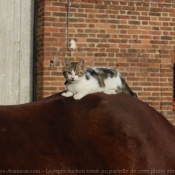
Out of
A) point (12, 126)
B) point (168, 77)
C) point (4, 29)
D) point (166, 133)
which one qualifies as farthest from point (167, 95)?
point (12, 126)

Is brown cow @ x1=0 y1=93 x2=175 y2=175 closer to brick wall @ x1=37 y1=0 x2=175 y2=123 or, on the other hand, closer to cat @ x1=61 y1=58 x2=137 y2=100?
cat @ x1=61 y1=58 x2=137 y2=100

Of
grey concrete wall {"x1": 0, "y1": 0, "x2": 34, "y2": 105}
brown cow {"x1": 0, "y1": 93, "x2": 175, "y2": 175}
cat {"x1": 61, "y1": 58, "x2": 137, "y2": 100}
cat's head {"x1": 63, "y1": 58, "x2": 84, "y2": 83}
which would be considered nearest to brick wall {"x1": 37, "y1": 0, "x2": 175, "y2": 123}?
grey concrete wall {"x1": 0, "y1": 0, "x2": 34, "y2": 105}

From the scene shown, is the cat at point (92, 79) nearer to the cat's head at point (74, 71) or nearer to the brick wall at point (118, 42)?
the cat's head at point (74, 71)

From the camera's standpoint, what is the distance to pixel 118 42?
27.2ft

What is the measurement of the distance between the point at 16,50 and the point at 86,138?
5.52 metres

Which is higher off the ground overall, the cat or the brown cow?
the cat

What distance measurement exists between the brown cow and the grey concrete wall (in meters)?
5.09

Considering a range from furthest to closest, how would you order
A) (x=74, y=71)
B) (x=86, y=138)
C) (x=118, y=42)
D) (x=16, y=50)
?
(x=16, y=50) < (x=118, y=42) < (x=74, y=71) < (x=86, y=138)

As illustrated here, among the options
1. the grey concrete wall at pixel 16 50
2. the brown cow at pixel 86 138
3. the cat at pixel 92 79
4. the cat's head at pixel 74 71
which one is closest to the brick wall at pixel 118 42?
the grey concrete wall at pixel 16 50

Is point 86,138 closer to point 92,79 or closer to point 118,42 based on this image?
point 92,79

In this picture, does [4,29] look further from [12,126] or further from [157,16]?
[12,126]

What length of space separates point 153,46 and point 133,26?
18.5 inches

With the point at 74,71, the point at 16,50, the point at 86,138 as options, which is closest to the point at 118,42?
the point at 16,50

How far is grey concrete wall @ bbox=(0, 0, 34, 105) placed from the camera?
8.43 metres
